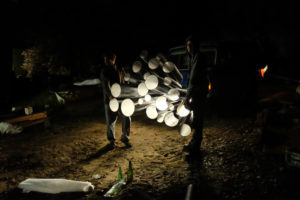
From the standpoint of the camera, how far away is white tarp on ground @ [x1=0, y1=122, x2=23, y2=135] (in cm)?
636

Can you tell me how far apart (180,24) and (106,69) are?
1361 centimetres

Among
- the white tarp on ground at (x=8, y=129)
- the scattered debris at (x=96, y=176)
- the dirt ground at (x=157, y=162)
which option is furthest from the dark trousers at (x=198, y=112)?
the white tarp on ground at (x=8, y=129)

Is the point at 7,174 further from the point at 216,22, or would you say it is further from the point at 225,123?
the point at 216,22

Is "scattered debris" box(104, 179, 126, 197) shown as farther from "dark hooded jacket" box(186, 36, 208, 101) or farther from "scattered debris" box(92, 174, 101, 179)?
"dark hooded jacket" box(186, 36, 208, 101)

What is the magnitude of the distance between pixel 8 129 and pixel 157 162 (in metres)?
5.26

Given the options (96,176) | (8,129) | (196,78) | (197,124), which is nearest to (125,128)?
(96,176)

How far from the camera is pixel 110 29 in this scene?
1338cm

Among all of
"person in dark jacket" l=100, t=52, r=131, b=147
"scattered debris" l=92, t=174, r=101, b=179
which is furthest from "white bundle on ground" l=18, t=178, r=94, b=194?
"person in dark jacket" l=100, t=52, r=131, b=147

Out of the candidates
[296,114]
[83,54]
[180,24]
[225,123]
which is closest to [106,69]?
[225,123]

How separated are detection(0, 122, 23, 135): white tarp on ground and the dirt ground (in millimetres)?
219

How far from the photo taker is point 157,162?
419 centimetres

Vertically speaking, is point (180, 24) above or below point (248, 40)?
above

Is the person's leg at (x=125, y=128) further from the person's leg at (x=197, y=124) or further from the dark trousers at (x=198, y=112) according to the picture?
the dark trousers at (x=198, y=112)

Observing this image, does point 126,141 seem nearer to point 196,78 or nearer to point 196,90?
point 196,90
